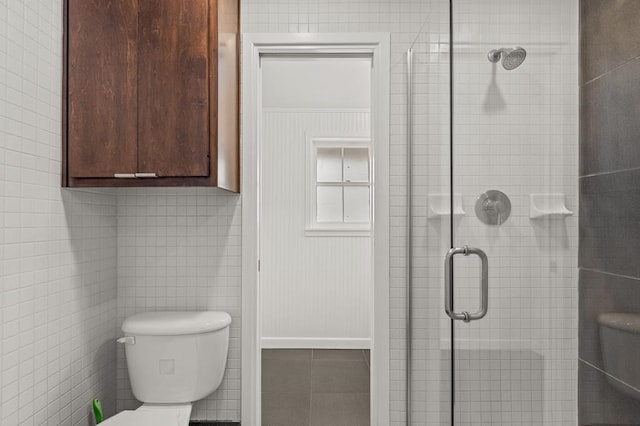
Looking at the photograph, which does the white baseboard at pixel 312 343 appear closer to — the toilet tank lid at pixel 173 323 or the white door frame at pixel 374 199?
the white door frame at pixel 374 199

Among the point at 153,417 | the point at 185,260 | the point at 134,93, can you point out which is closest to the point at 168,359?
the point at 153,417

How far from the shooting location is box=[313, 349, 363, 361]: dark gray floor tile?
4164mm

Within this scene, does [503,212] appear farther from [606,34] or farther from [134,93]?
[134,93]

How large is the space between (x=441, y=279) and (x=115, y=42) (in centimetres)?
156

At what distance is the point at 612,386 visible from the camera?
1049mm

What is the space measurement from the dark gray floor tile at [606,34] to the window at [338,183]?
11.3 ft

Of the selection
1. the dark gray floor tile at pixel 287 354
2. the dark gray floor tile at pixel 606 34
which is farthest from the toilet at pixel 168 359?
the dark gray floor tile at pixel 287 354

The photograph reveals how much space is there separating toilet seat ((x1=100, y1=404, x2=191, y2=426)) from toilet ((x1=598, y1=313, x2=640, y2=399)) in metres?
1.48

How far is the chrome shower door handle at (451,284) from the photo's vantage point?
144 centimetres

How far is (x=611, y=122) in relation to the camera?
1.04m

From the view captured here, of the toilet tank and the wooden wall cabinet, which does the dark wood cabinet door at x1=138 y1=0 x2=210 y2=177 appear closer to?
the wooden wall cabinet

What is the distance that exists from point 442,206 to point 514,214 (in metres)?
0.50

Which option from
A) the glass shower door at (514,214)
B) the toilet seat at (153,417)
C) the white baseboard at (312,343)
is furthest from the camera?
the white baseboard at (312,343)

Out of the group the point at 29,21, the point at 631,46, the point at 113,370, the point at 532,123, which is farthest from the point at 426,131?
the point at 113,370
